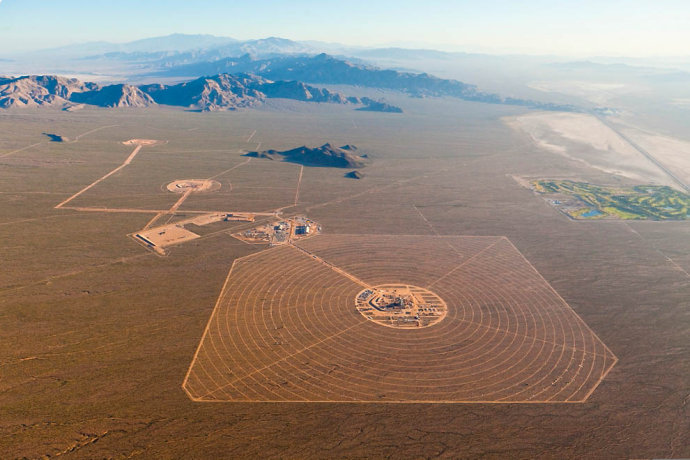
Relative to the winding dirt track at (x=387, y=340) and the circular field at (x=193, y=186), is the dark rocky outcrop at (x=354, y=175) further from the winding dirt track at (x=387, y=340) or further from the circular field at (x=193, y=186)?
the winding dirt track at (x=387, y=340)

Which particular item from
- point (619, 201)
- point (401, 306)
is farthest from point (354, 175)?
point (619, 201)

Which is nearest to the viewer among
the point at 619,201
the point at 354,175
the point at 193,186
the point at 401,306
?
the point at 401,306

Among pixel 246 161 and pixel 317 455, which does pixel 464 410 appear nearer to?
pixel 317 455

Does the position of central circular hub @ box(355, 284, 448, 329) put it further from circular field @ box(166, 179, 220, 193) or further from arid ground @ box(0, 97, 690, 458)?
circular field @ box(166, 179, 220, 193)

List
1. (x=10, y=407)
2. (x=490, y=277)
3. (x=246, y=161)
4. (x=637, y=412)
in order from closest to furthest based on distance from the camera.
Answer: (x=10, y=407) → (x=637, y=412) → (x=490, y=277) → (x=246, y=161)

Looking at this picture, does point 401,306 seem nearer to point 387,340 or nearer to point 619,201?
point 387,340

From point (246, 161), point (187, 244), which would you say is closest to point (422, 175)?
point (246, 161)

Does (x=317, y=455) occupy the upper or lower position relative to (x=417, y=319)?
lower
